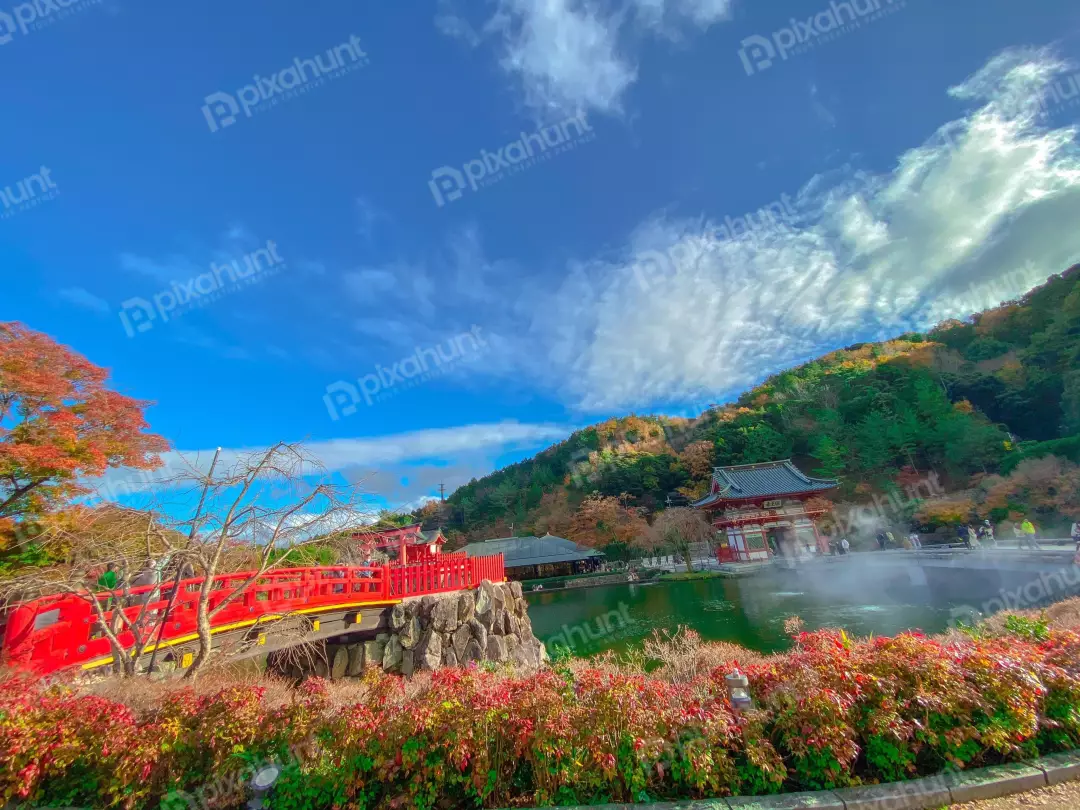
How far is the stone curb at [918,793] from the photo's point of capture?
2713 mm

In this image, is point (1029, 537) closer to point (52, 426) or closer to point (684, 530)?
point (684, 530)

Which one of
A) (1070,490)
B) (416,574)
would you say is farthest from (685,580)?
(416,574)

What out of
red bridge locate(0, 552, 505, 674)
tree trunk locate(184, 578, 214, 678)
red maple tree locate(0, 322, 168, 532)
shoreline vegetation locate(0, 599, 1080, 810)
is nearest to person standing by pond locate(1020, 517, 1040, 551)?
shoreline vegetation locate(0, 599, 1080, 810)

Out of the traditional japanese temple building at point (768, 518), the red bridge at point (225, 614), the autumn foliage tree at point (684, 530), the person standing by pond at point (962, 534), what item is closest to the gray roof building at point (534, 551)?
the autumn foliage tree at point (684, 530)

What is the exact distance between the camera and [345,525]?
5184mm

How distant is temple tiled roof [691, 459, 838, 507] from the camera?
26.1 meters

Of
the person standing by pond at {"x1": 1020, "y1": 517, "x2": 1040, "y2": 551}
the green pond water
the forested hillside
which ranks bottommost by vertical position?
the green pond water

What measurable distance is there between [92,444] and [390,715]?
7.57 metres

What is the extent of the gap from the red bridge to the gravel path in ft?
21.0

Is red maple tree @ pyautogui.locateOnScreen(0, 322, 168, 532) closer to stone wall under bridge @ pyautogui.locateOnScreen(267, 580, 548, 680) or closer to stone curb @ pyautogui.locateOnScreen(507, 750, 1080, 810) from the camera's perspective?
stone wall under bridge @ pyautogui.locateOnScreen(267, 580, 548, 680)

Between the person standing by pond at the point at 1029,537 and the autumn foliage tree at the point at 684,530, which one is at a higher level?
the autumn foliage tree at the point at 684,530

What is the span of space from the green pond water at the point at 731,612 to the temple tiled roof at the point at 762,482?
5.68m

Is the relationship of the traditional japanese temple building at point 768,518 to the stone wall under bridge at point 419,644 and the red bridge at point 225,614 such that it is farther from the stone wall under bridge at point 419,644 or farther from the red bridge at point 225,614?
the red bridge at point 225,614

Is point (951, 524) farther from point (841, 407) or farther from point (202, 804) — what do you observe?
point (202, 804)
